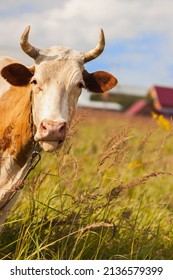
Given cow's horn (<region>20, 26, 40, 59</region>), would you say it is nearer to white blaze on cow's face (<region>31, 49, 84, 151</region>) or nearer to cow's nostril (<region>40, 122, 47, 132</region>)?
white blaze on cow's face (<region>31, 49, 84, 151</region>)

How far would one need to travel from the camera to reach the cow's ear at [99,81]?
5.05 metres

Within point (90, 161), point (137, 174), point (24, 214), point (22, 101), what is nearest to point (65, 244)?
point (24, 214)

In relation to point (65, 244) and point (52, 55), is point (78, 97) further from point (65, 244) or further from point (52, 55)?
point (65, 244)

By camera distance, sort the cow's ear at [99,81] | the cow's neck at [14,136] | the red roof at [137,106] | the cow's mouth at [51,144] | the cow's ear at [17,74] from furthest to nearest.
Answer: the red roof at [137,106] < the cow's ear at [99,81] < the cow's neck at [14,136] < the cow's ear at [17,74] < the cow's mouth at [51,144]

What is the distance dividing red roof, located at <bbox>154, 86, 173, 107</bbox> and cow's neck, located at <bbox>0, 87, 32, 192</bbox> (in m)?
58.8

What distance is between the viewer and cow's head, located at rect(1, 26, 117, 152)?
4.13 m

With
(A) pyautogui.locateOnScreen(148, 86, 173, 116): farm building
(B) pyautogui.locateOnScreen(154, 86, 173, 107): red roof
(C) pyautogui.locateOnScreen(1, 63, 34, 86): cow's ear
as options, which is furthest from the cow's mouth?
(B) pyautogui.locateOnScreen(154, 86, 173, 107): red roof

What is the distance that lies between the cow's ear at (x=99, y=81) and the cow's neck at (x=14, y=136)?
58 cm

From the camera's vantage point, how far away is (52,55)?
14.9 feet

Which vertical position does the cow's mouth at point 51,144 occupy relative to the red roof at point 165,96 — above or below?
above

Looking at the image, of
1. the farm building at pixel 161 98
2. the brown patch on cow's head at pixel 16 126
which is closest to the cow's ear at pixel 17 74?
the brown patch on cow's head at pixel 16 126

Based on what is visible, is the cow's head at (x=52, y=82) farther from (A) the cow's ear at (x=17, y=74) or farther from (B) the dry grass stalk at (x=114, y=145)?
(B) the dry grass stalk at (x=114, y=145)

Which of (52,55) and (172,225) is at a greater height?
(52,55)

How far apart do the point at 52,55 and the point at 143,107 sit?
199ft
